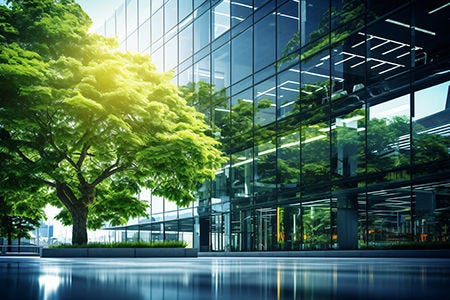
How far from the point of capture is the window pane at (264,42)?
1127 inches

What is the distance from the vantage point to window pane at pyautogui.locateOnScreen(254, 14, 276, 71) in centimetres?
2862

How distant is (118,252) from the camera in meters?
21.8

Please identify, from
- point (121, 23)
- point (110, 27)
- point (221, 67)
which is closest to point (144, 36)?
point (121, 23)

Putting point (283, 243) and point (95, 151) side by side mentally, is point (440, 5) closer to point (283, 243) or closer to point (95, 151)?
point (283, 243)

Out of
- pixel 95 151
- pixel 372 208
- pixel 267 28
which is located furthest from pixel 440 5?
pixel 95 151

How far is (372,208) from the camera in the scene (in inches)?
842

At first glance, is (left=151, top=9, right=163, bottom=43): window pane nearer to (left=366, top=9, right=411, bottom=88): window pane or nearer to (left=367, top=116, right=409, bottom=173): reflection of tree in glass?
(left=366, top=9, right=411, bottom=88): window pane

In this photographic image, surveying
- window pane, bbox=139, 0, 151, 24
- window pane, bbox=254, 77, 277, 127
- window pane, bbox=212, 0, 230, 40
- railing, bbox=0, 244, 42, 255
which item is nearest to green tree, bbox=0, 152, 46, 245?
window pane, bbox=254, 77, 277, 127

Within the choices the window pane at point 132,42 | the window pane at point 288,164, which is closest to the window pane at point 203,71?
the window pane at point 288,164

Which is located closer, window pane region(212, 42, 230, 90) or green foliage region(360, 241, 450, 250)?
green foliage region(360, 241, 450, 250)

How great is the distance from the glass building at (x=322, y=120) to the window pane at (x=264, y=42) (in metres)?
0.10

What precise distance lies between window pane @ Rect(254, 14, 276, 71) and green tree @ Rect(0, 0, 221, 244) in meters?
7.45

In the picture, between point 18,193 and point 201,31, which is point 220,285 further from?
point 201,31

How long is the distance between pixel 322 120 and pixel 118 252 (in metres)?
11.9
